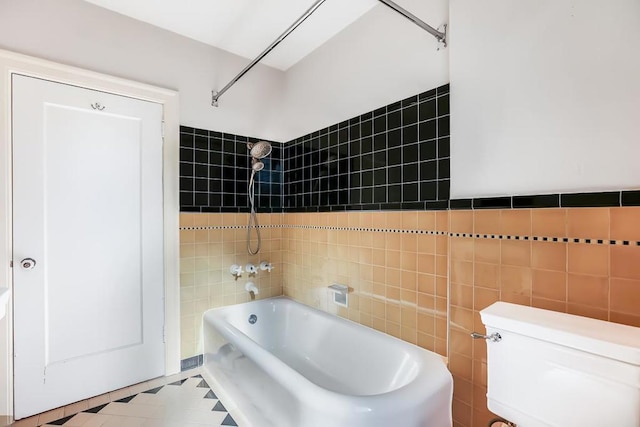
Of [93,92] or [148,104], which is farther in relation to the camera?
[148,104]

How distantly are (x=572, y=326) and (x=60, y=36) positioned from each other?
296 cm

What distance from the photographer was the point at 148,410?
1.85 m

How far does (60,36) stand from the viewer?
1.86m

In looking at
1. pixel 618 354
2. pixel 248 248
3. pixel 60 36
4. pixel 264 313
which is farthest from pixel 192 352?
pixel 618 354

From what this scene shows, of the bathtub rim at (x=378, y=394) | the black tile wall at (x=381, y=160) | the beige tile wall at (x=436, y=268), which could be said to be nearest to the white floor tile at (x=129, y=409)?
the beige tile wall at (x=436, y=268)

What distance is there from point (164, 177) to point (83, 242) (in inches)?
25.4

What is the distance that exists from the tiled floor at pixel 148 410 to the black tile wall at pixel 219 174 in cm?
126

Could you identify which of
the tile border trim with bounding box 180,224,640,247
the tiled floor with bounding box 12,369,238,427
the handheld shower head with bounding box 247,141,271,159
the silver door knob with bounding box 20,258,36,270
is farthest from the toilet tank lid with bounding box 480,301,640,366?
the silver door knob with bounding box 20,258,36,270

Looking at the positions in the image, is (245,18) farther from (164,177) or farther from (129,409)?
(129,409)

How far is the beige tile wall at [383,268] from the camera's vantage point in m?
1.66

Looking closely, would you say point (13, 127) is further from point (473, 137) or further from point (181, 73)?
point (473, 137)

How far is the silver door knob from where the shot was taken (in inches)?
69.2

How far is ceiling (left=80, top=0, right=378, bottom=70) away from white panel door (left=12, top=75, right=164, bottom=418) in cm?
60

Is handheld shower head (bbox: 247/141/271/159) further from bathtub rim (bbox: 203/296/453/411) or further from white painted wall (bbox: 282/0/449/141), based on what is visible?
bathtub rim (bbox: 203/296/453/411)
